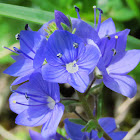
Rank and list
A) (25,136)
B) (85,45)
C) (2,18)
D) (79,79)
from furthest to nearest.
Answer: (2,18) < (25,136) < (85,45) < (79,79)

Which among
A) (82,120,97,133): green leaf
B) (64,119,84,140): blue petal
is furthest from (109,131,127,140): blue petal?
(82,120,97,133): green leaf

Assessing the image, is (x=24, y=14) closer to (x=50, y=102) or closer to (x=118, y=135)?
(x=50, y=102)

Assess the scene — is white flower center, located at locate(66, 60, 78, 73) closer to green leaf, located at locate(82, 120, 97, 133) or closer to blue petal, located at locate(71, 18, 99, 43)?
blue petal, located at locate(71, 18, 99, 43)

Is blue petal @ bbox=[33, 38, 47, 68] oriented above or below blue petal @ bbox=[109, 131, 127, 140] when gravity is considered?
above

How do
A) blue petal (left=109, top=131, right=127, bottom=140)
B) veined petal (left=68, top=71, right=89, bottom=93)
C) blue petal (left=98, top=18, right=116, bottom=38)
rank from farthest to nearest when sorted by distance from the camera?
1. blue petal (left=109, top=131, right=127, bottom=140)
2. blue petal (left=98, top=18, right=116, bottom=38)
3. veined petal (left=68, top=71, right=89, bottom=93)

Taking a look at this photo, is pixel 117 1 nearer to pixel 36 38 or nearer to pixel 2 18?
pixel 2 18

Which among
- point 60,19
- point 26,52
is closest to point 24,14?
point 26,52

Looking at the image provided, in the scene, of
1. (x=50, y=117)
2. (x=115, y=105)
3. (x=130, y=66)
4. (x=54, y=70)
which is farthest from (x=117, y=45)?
(x=115, y=105)
